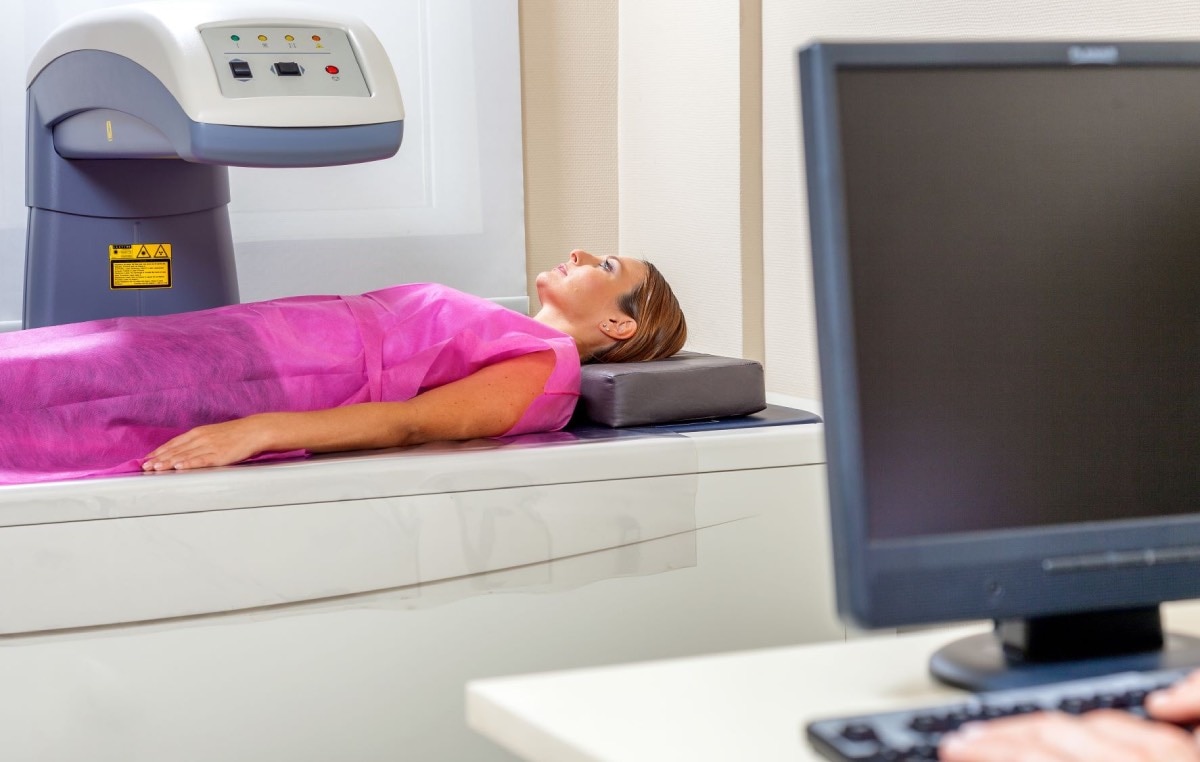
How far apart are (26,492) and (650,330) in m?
1.02

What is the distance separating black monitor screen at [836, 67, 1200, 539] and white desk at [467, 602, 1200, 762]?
10cm

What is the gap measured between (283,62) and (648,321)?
0.75m

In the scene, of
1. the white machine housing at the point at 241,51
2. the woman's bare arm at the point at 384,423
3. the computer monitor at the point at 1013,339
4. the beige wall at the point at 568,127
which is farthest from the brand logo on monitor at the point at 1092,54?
the beige wall at the point at 568,127

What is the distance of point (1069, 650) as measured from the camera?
820mm

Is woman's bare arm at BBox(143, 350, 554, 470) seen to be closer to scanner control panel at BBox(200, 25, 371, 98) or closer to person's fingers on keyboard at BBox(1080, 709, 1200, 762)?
scanner control panel at BBox(200, 25, 371, 98)

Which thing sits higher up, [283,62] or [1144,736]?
[283,62]

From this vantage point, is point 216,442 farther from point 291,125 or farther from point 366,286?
point 366,286

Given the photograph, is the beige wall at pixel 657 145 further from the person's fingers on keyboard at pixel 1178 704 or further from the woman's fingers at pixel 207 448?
the person's fingers on keyboard at pixel 1178 704

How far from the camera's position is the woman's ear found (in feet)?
6.98

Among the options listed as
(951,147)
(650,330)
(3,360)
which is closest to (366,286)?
(650,330)

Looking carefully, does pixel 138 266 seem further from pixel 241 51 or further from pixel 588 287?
pixel 588 287

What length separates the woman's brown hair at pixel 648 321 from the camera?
2135mm

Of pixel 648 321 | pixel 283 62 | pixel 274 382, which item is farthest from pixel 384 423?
pixel 648 321

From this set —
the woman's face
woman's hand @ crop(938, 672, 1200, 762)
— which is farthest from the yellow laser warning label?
woman's hand @ crop(938, 672, 1200, 762)
